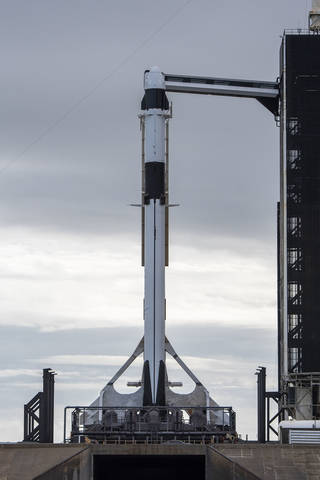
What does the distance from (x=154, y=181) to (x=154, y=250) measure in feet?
16.1

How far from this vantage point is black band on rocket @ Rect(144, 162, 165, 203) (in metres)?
93.1

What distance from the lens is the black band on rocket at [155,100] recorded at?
3723 inches

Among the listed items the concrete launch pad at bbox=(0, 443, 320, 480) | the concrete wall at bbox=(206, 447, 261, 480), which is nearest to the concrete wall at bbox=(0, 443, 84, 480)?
the concrete launch pad at bbox=(0, 443, 320, 480)

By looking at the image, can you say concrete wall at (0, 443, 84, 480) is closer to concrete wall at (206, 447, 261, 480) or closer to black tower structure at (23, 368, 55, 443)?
concrete wall at (206, 447, 261, 480)

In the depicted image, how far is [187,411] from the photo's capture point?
92.6 m

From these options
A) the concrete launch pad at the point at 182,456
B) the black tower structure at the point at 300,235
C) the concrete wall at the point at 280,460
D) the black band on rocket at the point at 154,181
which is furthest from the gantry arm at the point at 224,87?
the concrete wall at the point at 280,460

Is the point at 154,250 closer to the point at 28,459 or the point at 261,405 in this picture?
the point at 261,405

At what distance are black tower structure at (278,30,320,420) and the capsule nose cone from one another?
9815mm

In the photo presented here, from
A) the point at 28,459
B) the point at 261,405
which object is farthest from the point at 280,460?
the point at 261,405

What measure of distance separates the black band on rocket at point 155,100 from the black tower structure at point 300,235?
31.7 ft

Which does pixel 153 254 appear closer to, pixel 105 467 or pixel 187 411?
pixel 187 411

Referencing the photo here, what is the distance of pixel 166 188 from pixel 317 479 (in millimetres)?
39039

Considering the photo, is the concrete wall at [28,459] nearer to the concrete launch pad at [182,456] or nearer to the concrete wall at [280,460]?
the concrete launch pad at [182,456]

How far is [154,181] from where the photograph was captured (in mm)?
93188
